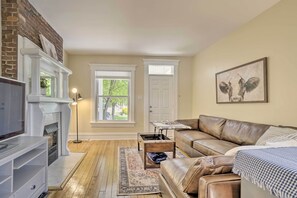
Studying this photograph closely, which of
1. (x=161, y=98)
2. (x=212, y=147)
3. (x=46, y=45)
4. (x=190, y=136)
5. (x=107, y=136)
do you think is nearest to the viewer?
(x=212, y=147)

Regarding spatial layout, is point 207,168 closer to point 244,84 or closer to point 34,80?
point 34,80

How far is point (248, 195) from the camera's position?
1147 millimetres

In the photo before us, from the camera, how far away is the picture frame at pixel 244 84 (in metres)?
3.70

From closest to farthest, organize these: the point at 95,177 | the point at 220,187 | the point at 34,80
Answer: the point at 220,187 → the point at 34,80 → the point at 95,177

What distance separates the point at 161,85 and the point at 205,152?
3.63 meters

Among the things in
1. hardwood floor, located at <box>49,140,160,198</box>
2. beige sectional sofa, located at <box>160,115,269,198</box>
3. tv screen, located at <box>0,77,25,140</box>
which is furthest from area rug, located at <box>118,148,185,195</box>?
tv screen, located at <box>0,77,25,140</box>

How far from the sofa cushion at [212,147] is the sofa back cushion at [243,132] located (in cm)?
18

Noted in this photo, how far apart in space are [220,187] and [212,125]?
355 cm

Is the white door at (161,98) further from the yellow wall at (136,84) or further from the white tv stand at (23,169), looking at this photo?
the white tv stand at (23,169)

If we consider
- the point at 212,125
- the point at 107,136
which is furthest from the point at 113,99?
the point at 212,125

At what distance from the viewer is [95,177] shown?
3.41 metres

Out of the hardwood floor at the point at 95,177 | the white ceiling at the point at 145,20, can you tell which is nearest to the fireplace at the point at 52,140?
the hardwood floor at the point at 95,177

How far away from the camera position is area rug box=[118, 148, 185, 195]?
9.48ft

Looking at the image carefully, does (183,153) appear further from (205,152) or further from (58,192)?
(58,192)
